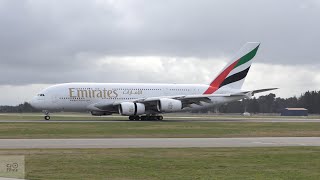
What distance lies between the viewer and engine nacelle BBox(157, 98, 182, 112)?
56819 millimetres

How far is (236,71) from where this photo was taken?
62281 millimetres

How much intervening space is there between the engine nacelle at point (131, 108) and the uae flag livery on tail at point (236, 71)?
9264 mm

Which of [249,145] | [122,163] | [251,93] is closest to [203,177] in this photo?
[122,163]

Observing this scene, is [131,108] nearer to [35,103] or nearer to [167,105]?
[167,105]

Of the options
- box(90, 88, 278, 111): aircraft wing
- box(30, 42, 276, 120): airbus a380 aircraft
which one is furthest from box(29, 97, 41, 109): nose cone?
box(90, 88, 278, 111): aircraft wing

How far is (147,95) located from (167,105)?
3.99m

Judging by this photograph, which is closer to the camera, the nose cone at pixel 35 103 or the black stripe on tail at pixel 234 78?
the nose cone at pixel 35 103

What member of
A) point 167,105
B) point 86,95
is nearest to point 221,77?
point 167,105

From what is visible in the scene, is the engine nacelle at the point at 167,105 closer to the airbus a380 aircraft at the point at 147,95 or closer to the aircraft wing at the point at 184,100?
the airbus a380 aircraft at the point at 147,95

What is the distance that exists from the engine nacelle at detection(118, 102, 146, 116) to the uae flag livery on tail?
9264 mm

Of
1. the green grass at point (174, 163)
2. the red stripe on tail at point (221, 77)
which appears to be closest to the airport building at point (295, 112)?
the red stripe on tail at point (221, 77)

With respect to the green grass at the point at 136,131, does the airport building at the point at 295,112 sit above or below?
above

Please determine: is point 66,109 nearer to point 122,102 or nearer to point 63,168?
point 122,102

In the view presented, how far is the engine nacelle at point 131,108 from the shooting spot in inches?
2174
